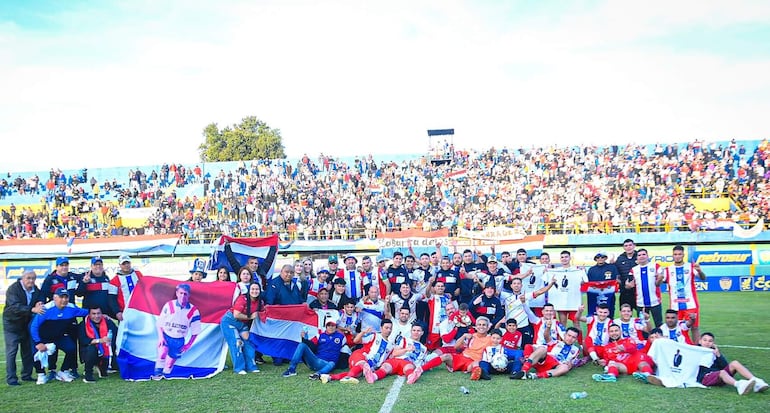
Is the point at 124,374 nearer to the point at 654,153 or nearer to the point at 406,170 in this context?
the point at 406,170

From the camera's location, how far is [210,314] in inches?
392

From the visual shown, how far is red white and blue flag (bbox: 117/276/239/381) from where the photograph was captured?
9.45 m

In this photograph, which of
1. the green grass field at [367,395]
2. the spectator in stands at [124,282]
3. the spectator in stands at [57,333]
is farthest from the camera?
the spectator in stands at [124,282]

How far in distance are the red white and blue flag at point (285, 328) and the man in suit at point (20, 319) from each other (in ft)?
10.4

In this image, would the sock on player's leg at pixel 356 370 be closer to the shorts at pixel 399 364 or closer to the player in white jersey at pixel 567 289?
the shorts at pixel 399 364

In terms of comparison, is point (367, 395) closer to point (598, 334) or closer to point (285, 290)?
point (285, 290)

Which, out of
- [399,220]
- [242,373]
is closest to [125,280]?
[242,373]

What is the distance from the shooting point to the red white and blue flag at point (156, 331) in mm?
9445

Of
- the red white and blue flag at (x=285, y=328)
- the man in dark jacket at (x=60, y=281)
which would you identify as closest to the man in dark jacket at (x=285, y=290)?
the red white and blue flag at (x=285, y=328)

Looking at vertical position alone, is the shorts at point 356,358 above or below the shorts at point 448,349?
above

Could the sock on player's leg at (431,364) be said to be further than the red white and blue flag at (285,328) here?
No

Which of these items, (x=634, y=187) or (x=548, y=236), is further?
(x=634, y=187)

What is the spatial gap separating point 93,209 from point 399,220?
17355mm

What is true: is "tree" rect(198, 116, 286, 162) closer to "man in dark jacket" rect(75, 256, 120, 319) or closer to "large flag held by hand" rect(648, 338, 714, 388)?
"man in dark jacket" rect(75, 256, 120, 319)
